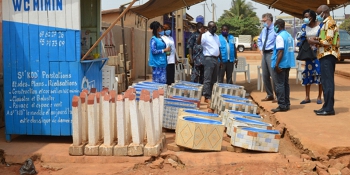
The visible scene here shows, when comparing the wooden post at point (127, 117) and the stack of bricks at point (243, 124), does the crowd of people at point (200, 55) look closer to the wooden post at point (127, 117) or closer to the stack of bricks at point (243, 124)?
the stack of bricks at point (243, 124)

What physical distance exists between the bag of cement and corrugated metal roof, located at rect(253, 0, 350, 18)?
29.2ft

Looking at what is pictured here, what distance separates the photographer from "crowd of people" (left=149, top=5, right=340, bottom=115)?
25.9 ft

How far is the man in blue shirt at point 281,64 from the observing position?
8750mm

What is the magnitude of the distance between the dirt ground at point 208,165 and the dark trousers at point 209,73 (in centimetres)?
461

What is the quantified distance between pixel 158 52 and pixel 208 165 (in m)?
4.35

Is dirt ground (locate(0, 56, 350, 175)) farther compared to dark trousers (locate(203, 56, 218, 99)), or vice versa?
dark trousers (locate(203, 56, 218, 99))

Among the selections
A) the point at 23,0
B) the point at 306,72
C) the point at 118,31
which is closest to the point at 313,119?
the point at 306,72

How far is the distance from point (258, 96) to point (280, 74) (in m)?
2.88

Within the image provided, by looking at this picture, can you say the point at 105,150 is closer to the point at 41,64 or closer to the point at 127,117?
the point at 127,117

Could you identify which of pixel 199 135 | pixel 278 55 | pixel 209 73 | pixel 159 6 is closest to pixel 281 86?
pixel 278 55

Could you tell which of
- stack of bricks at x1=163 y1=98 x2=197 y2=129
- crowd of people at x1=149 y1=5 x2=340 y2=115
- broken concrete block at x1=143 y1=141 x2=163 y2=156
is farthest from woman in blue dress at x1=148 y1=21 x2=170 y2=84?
broken concrete block at x1=143 y1=141 x2=163 y2=156

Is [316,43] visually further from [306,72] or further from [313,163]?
A: [313,163]

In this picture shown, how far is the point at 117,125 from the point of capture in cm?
603

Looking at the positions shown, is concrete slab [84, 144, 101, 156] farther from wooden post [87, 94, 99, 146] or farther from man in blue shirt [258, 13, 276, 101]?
man in blue shirt [258, 13, 276, 101]
